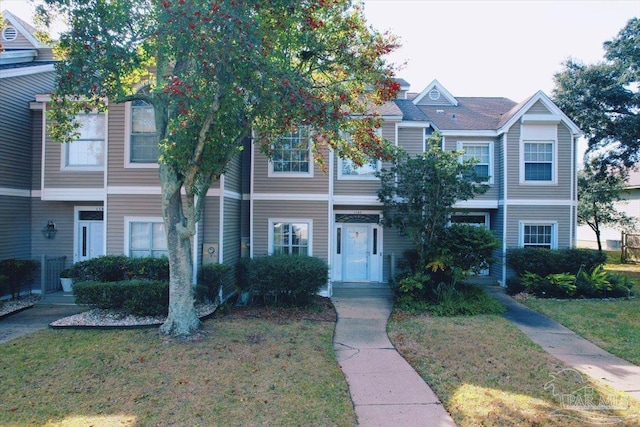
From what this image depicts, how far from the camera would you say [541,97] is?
548 inches

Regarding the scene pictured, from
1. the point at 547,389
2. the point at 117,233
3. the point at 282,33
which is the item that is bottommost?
the point at 547,389

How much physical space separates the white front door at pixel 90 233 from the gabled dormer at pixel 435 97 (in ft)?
44.4

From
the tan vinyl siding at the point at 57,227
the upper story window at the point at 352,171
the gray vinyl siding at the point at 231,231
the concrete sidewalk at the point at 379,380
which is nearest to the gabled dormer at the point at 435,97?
the upper story window at the point at 352,171

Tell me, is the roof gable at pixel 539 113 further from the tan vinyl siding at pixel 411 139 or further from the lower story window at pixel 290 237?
A: the lower story window at pixel 290 237

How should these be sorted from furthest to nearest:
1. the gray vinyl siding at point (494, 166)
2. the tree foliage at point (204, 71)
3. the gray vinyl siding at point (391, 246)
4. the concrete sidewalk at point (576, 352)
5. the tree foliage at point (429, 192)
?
the gray vinyl siding at point (494, 166)
the gray vinyl siding at point (391, 246)
the tree foliage at point (429, 192)
the tree foliage at point (204, 71)
the concrete sidewalk at point (576, 352)

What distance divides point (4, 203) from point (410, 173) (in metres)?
11.8

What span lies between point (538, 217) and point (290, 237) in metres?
9.18

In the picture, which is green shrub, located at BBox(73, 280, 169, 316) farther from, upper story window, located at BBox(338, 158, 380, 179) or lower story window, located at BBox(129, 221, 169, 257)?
upper story window, located at BBox(338, 158, 380, 179)

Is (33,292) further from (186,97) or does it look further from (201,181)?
(186,97)

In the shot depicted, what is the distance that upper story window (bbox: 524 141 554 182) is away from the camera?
14.2m

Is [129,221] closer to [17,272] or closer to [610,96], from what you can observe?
[17,272]

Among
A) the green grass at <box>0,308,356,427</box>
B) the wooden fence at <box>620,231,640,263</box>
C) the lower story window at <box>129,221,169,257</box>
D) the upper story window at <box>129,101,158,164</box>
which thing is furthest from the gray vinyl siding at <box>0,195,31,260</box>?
the wooden fence at <box>620,231,640,263</box>

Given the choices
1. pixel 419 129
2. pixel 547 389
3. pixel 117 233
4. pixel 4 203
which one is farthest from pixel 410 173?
pixel 4 203

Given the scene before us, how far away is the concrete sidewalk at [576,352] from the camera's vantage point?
6137 millimetres
